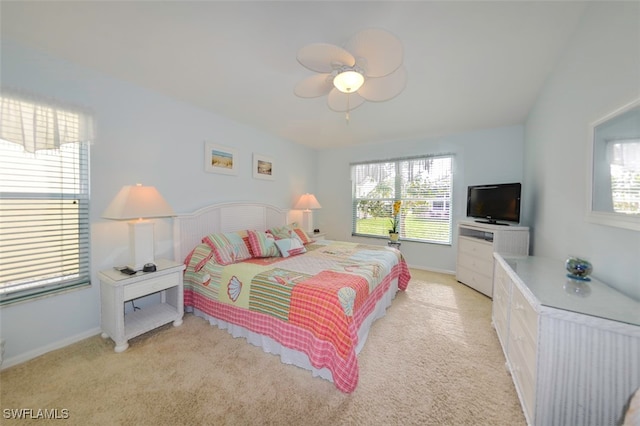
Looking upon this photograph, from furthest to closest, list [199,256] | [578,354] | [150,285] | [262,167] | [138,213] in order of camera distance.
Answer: [262,167] → [199,256] → [150,285] → [138,213] → [578,354]

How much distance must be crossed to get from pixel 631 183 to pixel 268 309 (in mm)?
2408

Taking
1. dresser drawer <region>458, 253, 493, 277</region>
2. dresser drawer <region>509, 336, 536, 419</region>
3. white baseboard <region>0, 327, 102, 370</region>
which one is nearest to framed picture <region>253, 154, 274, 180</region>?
white baseboard <region>0, 327, 102, 370</region>

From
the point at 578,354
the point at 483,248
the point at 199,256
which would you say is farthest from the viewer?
the point at 483,248

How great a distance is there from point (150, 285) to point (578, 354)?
2932mm

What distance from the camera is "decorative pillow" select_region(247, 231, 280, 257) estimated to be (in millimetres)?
2799

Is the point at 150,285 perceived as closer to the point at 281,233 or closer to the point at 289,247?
the point at 289,247

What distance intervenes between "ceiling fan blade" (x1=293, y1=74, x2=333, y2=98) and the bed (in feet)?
5.05

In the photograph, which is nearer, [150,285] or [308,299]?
[308,299]

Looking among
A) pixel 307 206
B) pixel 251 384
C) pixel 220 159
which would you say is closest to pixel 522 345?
pixel 251 384

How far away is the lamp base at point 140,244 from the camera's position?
2123 millimetres

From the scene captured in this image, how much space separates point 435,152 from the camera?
4.04 meters

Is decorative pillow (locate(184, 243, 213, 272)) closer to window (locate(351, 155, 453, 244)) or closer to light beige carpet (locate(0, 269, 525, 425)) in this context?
light beige carpet (locate(0, 269, 525, 425))

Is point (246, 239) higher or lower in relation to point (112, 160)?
lower

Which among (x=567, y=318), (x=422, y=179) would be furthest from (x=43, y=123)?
(x=422, y=179)
